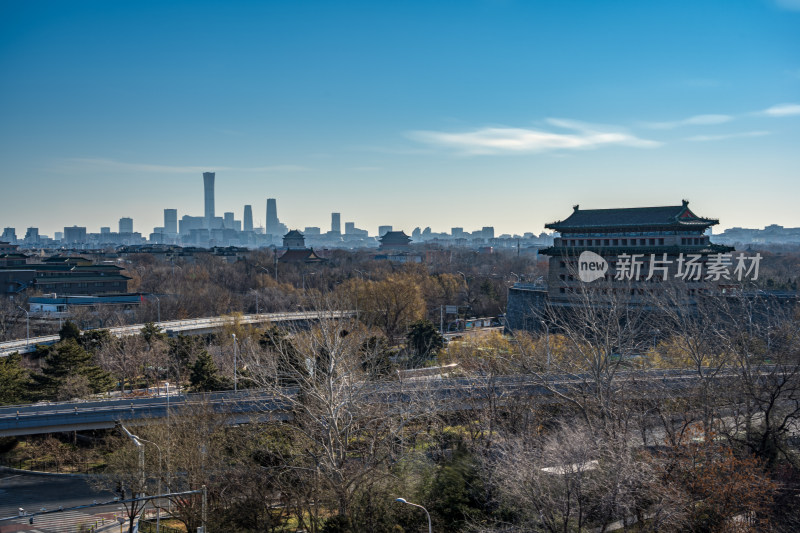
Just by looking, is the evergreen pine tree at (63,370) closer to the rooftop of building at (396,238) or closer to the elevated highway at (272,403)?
the elevated highway at (272,403)

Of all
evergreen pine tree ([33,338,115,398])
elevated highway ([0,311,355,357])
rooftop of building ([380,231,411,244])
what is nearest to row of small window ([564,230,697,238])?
elevated highway ([0,311,355,357])

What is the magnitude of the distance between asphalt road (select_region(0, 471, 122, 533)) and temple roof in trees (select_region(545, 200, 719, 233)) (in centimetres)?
2609

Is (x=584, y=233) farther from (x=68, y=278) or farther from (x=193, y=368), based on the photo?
(x=68, y=278)

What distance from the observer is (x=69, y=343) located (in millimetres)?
22156

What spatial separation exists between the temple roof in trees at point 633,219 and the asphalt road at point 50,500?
26.1 meters

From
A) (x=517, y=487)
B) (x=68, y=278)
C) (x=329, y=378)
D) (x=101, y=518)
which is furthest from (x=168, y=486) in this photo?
(x=68, y=278)

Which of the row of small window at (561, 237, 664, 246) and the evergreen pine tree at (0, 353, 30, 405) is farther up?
the row of small window at (561, 237, 664, 246)

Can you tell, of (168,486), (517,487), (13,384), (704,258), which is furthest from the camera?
(704,258)

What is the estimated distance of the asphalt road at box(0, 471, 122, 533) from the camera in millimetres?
14570

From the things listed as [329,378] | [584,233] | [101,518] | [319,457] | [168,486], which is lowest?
[101,518]

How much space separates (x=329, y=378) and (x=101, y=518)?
24.0 ft

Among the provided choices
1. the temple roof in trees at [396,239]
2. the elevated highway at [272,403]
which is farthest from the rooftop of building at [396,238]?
the elevated highway at [272,403]

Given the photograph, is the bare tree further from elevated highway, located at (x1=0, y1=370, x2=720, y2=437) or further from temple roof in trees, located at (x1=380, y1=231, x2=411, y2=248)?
temple roof in trees, located at (x1=380, y1=231, x2=411, y2=248)

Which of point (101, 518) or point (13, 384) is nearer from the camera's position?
point (101, 518)
